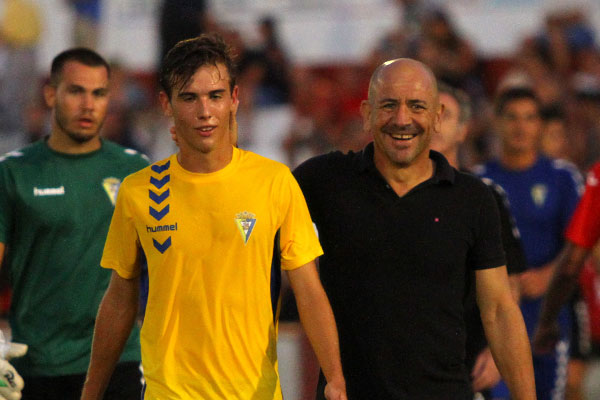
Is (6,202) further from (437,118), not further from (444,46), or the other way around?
(444,46)

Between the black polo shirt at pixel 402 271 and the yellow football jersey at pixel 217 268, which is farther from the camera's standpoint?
the black polo shirt at pixel 402 271

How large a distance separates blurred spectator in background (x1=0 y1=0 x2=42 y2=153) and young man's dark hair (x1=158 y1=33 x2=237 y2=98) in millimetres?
8227

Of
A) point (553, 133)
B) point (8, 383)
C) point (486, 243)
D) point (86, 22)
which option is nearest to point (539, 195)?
point (553, 133)

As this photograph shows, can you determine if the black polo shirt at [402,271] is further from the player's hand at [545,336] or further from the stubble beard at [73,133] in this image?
the stubble beard at [73,133]

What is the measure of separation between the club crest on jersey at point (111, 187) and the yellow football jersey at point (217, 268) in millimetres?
1403

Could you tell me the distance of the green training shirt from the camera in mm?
5508

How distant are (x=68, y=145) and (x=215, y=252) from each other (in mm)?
1893

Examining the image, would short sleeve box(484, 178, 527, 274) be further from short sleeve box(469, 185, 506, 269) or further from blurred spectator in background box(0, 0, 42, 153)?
blurred spectator in background box(0, 0, 42, 153)

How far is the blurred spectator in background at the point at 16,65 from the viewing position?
1218 centimetres

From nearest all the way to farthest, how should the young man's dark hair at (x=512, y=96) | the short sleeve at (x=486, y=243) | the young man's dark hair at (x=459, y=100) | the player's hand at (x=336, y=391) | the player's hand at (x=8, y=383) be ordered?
the player's hand at (x=336, y=391), the player's hand at (x=8, y=383), the short sleeve at (x=486, y=243), the young man's dark hair at (x=459, y=100), the young man's dark hair at (x=512, y=96)

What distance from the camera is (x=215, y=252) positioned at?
162 inches

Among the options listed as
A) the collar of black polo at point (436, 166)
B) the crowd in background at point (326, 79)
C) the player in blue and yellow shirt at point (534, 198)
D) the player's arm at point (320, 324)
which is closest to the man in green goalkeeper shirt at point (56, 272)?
the collar of black polo at point (436, 166)

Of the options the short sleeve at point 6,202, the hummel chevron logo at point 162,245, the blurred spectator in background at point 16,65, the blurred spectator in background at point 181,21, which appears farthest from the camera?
the blurred spectator in background at point 16,65

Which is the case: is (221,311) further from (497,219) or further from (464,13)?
(464,13)
